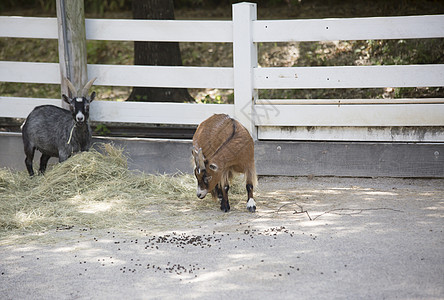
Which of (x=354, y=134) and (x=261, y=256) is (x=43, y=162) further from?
(x=261, y=256)

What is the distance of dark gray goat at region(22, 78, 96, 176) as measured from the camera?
7348 millimetres

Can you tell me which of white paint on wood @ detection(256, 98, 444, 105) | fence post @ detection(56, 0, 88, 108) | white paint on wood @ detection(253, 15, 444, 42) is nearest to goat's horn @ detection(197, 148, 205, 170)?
white paint on wood @ detection(256, 98, 444, 105)

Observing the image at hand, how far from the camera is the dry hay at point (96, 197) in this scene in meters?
5.95

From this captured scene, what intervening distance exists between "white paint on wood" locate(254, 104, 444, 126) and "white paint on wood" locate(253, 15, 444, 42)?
795 millimetres

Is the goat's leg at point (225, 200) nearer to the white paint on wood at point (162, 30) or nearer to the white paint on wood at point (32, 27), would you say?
the white paint on wood at point (162, 30)

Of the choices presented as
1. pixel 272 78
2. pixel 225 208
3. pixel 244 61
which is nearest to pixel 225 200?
pixel 225 208

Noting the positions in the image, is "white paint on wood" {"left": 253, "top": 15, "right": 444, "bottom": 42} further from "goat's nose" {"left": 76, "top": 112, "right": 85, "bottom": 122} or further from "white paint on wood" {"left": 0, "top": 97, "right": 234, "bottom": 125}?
"goat's nose" {"left": 76, "top": 112, "right": 85, "bottom": 122}

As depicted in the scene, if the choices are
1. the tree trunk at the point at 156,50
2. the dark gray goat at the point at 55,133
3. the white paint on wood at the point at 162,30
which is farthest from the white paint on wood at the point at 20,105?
the tree trunk at the point at 156,50

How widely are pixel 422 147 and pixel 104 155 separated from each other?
3.80 meters

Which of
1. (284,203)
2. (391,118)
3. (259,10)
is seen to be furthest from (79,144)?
(259,10)

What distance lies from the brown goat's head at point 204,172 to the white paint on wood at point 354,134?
1717 mm

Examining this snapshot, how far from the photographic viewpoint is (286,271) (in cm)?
445

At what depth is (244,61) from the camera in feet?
24.0

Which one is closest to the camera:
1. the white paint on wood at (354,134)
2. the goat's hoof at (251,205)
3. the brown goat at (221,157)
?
the brown goat at (221,157)
